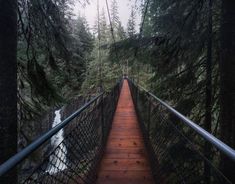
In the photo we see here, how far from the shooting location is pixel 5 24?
171cm

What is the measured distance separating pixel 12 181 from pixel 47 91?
1188 mm

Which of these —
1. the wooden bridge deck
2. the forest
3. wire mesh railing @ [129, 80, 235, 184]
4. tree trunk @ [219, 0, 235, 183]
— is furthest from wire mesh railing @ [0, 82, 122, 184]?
tree trunk @ [219, 0, 235, 183]

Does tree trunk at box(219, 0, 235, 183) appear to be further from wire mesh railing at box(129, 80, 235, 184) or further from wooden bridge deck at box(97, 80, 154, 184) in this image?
wooden bridge deck at box(97, 80, 154, 184)

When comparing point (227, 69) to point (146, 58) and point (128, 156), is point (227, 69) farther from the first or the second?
point (146, 58)

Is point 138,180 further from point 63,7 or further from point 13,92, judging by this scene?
point 63,7

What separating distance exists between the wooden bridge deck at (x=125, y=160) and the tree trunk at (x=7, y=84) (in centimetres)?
110

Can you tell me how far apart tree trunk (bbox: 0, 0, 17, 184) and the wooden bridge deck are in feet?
3.62

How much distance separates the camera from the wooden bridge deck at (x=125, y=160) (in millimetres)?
2527

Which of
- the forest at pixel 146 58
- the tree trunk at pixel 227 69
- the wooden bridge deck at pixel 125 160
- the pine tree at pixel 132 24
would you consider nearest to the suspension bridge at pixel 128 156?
the wooden bridge deck at pixel 125 160

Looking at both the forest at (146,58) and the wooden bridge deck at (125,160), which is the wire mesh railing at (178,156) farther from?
the wooden bridge deck at (125,160)

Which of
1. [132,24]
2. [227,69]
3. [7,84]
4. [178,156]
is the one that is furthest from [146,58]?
[132,24]

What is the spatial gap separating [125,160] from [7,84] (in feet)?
6.08

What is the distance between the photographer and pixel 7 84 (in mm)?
1715

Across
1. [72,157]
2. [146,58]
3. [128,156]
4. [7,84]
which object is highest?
[146,58]
